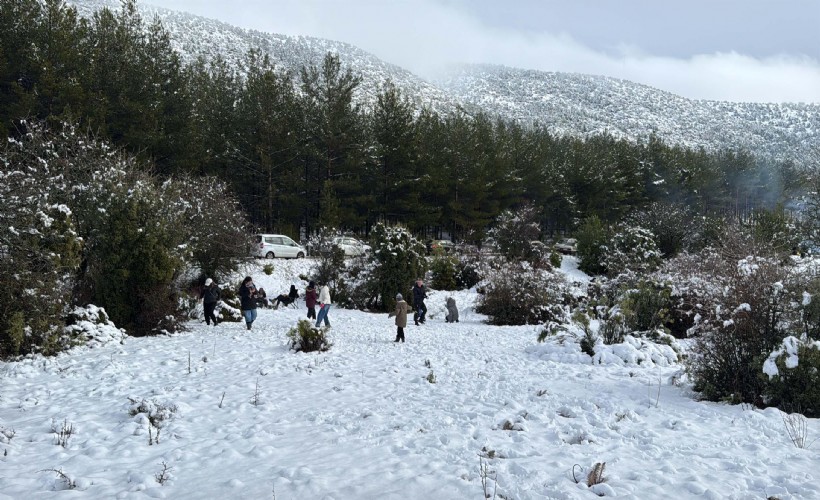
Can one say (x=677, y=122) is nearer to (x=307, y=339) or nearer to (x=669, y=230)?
(x=669, y=230)

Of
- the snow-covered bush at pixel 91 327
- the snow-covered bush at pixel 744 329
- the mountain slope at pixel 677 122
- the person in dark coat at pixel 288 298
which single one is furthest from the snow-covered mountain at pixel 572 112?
the snow-covered bush at pixel 744 329

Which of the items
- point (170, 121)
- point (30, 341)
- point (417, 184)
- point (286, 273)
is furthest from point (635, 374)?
point (417, 184)

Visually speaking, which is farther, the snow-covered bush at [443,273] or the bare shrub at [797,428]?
Answer: the snow-covered bush at [443,273]

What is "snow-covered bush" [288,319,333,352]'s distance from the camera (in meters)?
12.1

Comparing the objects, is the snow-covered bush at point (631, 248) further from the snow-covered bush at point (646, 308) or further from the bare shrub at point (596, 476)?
the bare shrub at point (596, 476)

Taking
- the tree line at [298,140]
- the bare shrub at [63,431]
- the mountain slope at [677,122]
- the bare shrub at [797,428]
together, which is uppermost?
the mountain slope at [677,122]

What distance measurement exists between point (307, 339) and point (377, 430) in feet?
19.2

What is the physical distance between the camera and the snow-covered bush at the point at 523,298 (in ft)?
65.9

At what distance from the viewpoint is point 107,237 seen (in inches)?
529

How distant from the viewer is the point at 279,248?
102 feet

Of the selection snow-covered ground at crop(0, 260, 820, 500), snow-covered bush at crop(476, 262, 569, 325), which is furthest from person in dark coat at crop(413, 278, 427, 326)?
snow-covered ground at crop(0, 260, 820, 500)

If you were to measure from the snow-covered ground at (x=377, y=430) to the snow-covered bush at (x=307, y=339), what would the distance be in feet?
1.94

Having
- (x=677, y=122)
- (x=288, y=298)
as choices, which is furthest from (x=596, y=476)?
(x=677, y=122)

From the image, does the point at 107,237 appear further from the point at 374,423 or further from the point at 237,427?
the point at 374,423
